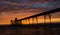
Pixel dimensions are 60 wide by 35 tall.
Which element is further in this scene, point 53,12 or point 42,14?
point 42,14

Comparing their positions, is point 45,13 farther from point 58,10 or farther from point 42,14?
point 58,10

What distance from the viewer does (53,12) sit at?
774 inches

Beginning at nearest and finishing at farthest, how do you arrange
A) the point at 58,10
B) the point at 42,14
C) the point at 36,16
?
the point at 58,10
the point at 42,14
the point at 36,16

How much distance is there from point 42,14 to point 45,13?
0.74 meters

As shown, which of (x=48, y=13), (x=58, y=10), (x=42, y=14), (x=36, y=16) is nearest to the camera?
(x=58, y=10)

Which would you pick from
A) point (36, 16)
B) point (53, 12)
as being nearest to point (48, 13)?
point (53, 12)

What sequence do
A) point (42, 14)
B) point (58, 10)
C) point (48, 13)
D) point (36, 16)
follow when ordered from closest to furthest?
point (58, 10) → point (48, 13) → point (42, 14) → point (36, 16)

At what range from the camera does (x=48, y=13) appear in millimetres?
20281

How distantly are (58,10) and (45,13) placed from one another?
2.51 metres

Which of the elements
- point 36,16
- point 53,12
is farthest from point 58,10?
point 36,16

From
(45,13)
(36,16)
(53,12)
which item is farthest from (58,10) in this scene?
(36,16)

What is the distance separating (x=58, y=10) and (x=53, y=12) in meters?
0.97

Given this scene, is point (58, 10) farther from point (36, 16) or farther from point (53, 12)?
point (36, 16)

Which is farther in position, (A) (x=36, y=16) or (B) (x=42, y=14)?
(A) (x=36, y=16)
